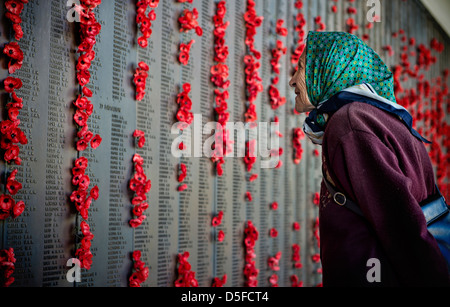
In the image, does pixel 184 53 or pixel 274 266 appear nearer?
pixel 184 53

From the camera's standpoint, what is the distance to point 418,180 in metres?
1.62

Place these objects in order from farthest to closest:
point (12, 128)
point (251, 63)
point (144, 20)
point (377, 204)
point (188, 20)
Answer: point (251, 63)
point (188, 20)
point (144, 20)
point (12, 128)
point (377, 204)

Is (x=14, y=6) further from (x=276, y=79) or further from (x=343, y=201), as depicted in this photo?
(x=276, y=79)

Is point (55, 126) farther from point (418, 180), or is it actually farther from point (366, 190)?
point (418, 180)

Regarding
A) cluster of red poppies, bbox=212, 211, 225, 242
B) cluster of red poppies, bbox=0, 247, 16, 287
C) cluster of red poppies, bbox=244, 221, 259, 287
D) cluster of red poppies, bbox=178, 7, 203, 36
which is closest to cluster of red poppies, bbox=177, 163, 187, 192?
cluster of red poppies, bbox=212, 211, 225, 242

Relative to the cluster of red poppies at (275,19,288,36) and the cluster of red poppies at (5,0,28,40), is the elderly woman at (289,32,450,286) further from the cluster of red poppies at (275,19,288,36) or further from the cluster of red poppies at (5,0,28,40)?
the cluster of red poppies at (275,19,288,36)

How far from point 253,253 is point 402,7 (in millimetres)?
3888

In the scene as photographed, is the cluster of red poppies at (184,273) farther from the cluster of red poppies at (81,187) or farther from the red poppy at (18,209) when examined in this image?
the red poppy at (18,209)

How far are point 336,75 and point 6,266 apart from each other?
5.21 feet

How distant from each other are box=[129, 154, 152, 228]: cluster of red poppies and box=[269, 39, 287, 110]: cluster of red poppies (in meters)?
1.46

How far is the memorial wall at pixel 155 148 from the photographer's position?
6.92ft

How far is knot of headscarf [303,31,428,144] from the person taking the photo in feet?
5.95

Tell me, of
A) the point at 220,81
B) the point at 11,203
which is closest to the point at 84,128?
the point at 11,203

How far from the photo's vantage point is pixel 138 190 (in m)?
2.55
